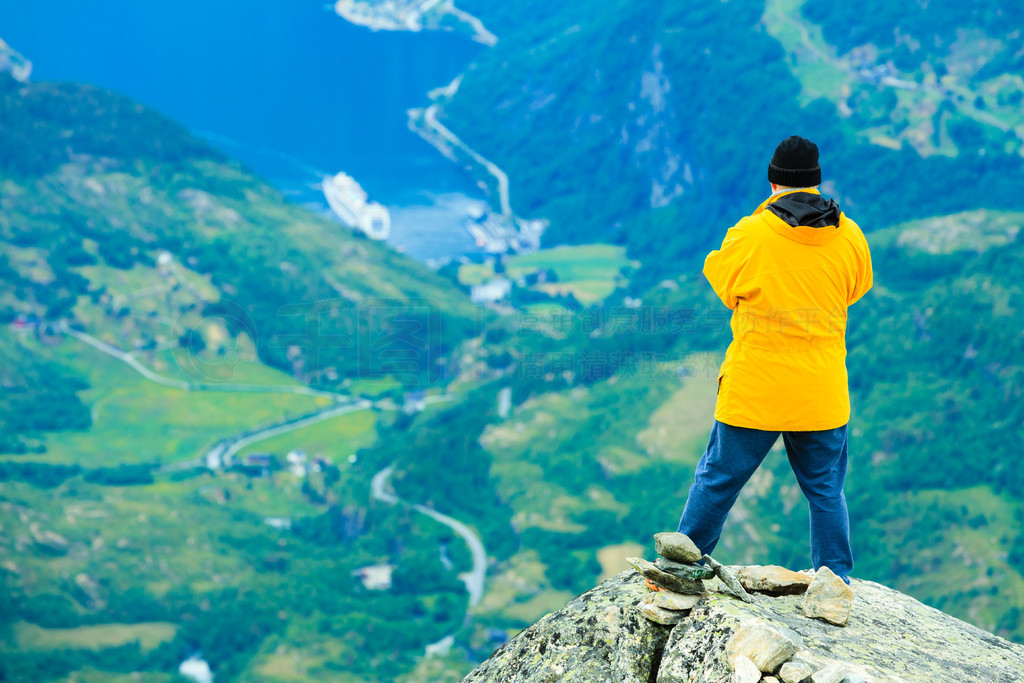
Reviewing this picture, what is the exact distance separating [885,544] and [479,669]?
5191cm

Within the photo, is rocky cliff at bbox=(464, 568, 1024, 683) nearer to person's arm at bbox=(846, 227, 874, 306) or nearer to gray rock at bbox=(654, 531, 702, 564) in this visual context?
gray rock at bbox=(654, 531, 702, 564)

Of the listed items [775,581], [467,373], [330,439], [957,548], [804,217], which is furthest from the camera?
[467,373]

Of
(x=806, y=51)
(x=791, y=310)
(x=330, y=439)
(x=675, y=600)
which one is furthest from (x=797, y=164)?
(x=806, y=51)

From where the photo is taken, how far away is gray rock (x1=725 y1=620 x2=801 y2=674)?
671 centimetres

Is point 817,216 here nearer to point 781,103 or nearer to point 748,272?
point 748,272

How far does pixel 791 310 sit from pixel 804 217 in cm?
74

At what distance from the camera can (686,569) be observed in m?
7.81

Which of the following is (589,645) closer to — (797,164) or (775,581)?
(775,581)

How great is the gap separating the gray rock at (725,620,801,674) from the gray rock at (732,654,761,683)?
0.04m

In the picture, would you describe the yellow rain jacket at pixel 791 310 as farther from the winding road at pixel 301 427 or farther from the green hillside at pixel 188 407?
the winding road at pixel 301 427

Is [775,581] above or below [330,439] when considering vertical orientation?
above

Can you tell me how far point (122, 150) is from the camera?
135750mm

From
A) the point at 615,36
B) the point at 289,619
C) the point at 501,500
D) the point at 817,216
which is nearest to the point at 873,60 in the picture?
the point at 615,36

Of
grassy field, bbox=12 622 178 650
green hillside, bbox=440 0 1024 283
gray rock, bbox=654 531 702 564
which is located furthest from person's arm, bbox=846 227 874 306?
green hillside, bbox=440 0 1024 283
